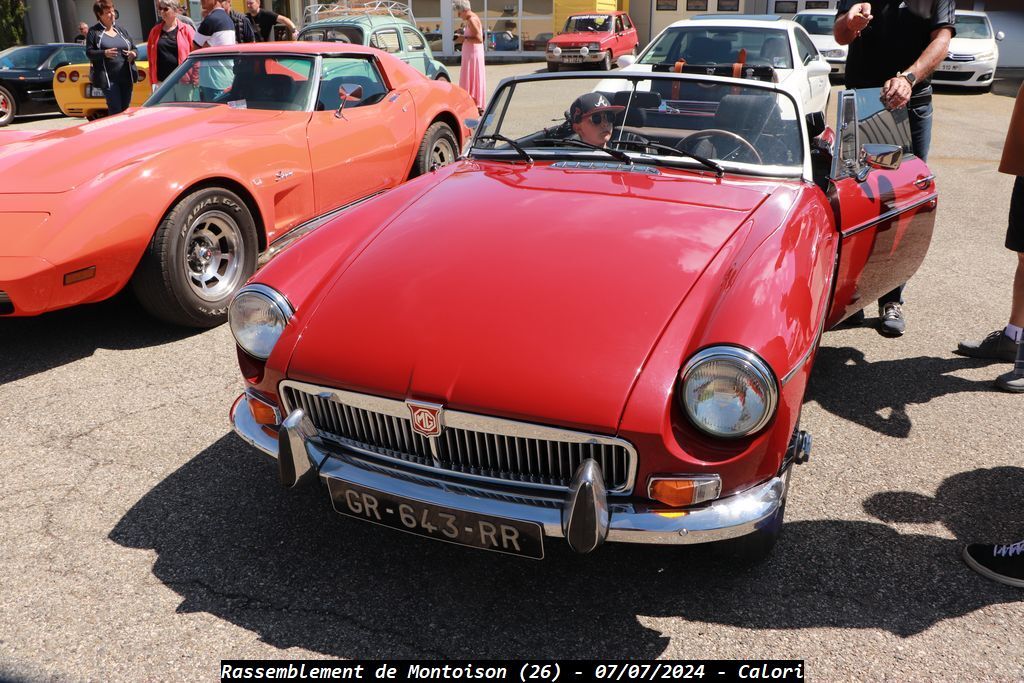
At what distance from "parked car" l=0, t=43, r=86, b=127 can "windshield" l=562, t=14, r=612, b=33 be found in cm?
1278

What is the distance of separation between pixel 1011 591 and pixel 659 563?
102cm

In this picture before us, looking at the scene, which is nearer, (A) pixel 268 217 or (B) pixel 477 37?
(A) pixel 268 217

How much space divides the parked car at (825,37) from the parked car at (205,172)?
11.2 meters

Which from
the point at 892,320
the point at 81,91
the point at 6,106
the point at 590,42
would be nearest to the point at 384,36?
the point at 81,91

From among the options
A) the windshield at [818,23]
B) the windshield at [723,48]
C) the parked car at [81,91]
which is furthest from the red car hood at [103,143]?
the windshield at [818,23]

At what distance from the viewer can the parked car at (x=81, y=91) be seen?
33.1ft

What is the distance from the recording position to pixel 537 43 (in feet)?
90.0

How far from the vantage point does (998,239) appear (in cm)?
619

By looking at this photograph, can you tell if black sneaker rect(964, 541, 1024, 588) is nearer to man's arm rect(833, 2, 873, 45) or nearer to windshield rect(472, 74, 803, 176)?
windshield rect(472, 74, 803, 176)

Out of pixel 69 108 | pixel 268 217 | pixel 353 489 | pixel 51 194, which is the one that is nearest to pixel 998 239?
pixel 268 217

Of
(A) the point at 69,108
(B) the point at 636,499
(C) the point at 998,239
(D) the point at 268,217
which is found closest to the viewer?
(B) the point at 636,499

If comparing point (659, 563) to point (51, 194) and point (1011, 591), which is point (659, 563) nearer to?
point (1011, 591)

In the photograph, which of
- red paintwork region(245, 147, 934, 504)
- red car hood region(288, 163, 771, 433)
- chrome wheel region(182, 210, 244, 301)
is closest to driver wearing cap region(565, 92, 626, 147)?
red paintwork region(245, 147, 934, 504)

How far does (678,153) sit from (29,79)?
1300 centimetres
